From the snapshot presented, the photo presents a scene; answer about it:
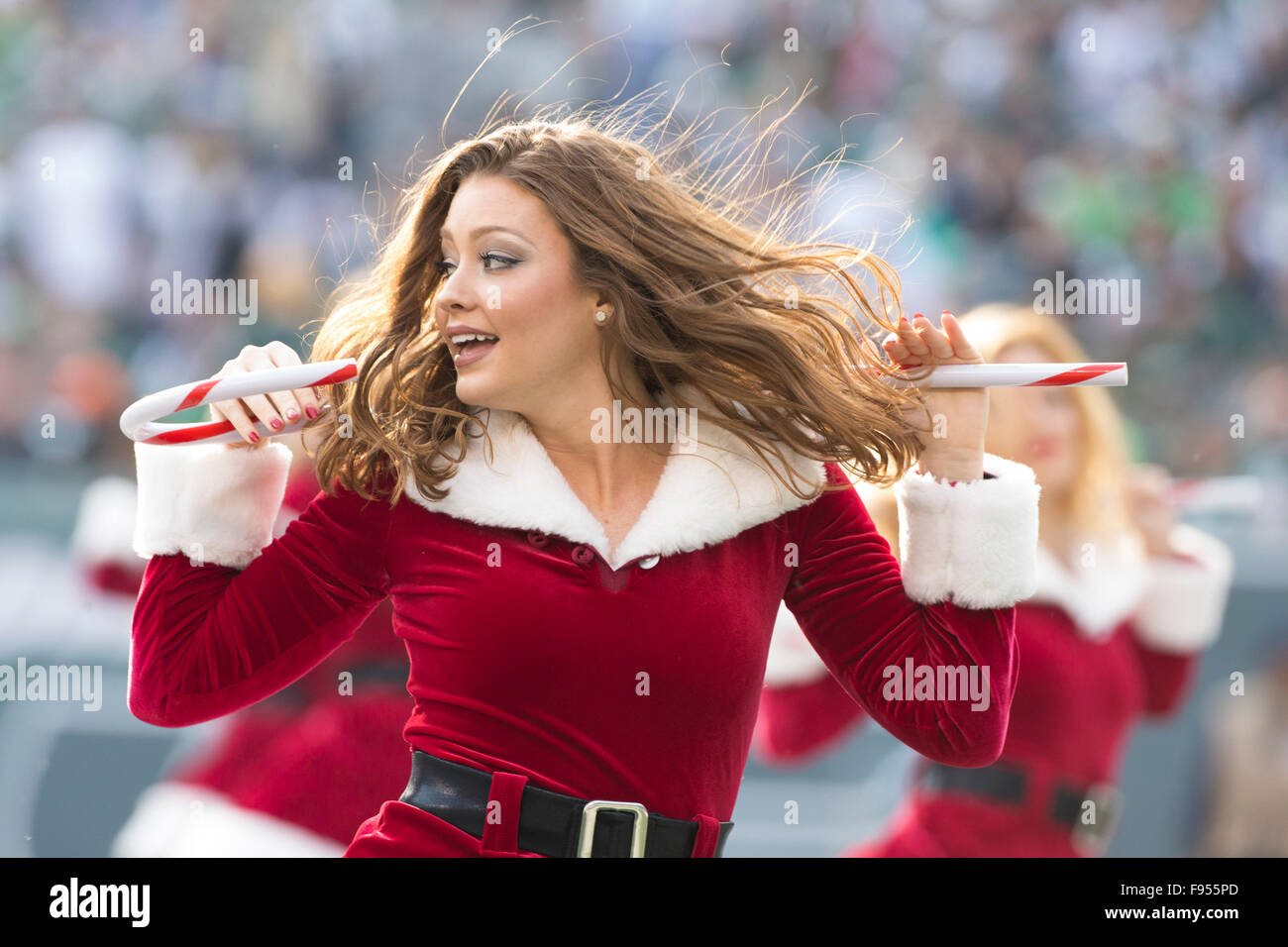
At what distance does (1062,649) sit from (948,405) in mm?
1493

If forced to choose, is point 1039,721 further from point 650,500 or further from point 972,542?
point 650,500

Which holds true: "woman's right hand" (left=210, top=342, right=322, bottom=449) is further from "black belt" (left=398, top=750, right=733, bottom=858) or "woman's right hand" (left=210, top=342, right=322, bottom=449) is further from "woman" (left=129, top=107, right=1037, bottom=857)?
"black belt" (left=398, top=750, right=733, bottom=858)

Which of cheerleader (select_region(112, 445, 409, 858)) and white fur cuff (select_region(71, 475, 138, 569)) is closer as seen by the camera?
cheerleader (select_region(112, 445, 409, 858))

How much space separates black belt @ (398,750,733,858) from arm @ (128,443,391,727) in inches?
11.4

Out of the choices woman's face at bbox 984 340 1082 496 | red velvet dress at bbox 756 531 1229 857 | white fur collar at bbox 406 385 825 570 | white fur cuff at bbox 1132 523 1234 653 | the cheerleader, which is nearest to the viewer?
white fur collar at bbox 406 385 825 570

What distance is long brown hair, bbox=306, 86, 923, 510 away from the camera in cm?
203

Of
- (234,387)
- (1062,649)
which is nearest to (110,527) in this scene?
(234,387)

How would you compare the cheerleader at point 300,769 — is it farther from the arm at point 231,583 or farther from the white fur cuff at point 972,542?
the white fur cuff at point 972,542

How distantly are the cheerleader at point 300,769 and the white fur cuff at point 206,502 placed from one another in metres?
0.79

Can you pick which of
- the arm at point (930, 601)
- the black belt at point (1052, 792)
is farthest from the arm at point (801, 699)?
the arm at point (930, 601)

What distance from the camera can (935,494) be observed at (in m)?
2.12

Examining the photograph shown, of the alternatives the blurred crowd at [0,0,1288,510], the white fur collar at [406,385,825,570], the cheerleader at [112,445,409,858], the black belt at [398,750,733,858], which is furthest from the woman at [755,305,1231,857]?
the blurred crowd at [0,0,1288,510]

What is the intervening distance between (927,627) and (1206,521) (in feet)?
11.8

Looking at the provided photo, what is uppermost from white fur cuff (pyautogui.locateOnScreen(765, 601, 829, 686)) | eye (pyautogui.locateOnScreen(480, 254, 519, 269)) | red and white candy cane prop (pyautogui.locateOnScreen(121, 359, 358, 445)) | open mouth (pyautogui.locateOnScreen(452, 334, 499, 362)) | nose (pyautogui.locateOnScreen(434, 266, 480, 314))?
eye (pyautogui.locateOnScreen(480, 254, 519, 269))
